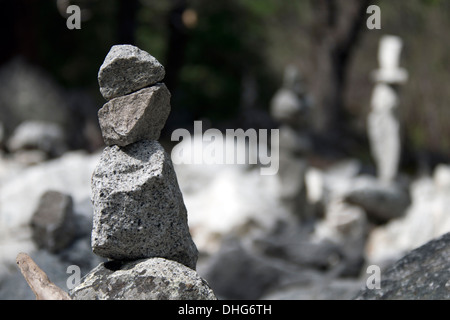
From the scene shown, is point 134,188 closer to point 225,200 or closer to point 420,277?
point 420,277

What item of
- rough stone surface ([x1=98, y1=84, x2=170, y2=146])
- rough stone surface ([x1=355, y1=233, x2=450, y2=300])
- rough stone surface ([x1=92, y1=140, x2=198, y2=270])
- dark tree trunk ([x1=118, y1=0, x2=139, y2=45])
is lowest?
rough stone surface ([x1=355, y1=233, x2=450, y2=300])

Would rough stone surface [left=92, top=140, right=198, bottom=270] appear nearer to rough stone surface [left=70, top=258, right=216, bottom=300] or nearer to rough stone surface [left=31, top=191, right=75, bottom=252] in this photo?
rough stone surface [left=70, top=258, right=216, bottom=300]

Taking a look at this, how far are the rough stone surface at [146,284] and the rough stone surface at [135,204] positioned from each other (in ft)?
0.30

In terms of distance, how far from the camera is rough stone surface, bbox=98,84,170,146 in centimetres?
245

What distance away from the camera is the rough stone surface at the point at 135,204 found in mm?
2422

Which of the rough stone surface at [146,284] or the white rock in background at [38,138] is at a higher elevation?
the rough stone surface at [146,284]

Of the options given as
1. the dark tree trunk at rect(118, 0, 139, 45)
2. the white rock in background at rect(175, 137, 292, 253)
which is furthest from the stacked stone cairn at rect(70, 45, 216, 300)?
the dark tree trunk at rect(118, 0, 139, 45)

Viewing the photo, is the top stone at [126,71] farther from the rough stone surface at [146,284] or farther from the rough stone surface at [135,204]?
the rough stone surface at [146,284]

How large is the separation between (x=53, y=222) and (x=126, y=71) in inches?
96.6

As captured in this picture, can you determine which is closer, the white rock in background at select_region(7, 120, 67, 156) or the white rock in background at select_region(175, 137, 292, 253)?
the white rock in background at select_region(175, 137, 292, 253)

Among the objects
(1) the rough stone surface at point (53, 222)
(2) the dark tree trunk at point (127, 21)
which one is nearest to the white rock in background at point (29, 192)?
(1) the rough stone surface at point (53, 222)

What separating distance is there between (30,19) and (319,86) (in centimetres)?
651

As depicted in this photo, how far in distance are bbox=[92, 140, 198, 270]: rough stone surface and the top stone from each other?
249 millimetres
